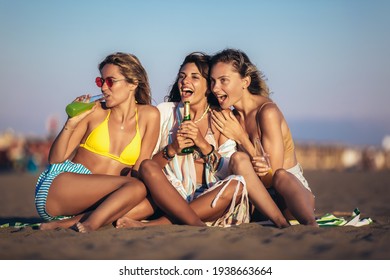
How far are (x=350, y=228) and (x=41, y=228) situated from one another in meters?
2.83

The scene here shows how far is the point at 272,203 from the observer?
492 cm

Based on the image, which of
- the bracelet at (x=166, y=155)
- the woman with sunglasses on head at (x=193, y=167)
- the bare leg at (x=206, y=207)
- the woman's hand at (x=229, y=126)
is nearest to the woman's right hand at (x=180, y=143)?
the woman with sunglasses on head at (x=193, y=167)

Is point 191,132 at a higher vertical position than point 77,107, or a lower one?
lower

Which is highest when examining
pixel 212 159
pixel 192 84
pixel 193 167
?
pixel 192 84

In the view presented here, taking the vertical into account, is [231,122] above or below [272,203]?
above

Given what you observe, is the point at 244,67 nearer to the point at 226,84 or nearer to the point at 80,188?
the point at 226,84

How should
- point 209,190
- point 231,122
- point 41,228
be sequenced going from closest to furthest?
point 41,228
point 209,190
point 231,122

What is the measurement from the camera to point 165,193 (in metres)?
4.83

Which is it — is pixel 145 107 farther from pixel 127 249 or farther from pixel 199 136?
pixel 127 249

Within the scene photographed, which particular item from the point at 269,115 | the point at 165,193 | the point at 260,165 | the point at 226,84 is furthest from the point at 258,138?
the point at 165,193

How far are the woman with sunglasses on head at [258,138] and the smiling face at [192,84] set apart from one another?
0.59 feet

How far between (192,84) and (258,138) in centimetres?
92
